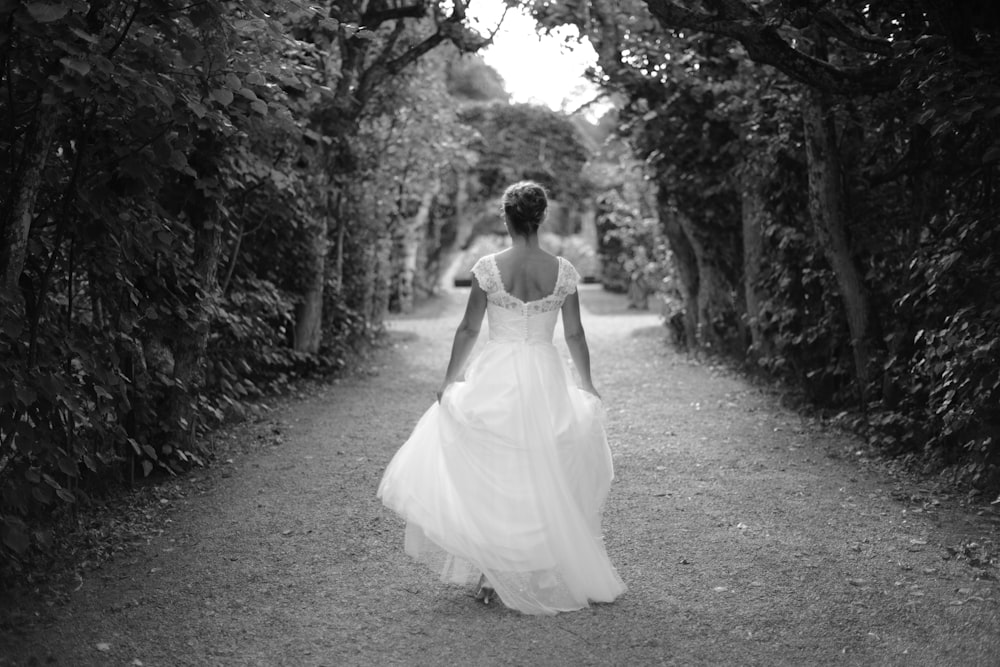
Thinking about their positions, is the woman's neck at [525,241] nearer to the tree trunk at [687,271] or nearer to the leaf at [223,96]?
the leaf at [223,96]

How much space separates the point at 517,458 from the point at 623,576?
3.62ft

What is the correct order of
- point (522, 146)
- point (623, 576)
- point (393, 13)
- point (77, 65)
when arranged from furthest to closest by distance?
point (522, 146) → point (393, 13) → point (623, 576) → point (77, 65)

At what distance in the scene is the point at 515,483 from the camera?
5301mm

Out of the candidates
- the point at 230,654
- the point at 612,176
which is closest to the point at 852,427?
the point at 230,654

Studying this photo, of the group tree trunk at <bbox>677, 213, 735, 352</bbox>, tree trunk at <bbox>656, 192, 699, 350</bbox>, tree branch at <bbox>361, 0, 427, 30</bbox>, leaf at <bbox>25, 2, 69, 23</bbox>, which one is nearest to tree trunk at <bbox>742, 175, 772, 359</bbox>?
tree trunk at <bbox>677, 213, 735, 352</bbox>

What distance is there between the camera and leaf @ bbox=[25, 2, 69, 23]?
13.7 ft

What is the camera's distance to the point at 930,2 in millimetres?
6824

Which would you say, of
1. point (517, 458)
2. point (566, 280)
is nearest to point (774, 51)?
point (566, 280)

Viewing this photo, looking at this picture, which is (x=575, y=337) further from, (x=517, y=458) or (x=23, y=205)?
(x=23, y=205)

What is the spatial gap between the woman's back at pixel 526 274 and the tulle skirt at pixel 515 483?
274 millimetres

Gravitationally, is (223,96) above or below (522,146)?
below

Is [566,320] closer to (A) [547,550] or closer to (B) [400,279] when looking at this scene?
(A) [547,550]

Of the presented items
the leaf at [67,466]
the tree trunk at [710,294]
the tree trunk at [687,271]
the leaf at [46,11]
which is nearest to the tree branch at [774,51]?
the leaf at [46,11]

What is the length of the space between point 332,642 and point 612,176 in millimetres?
19960
